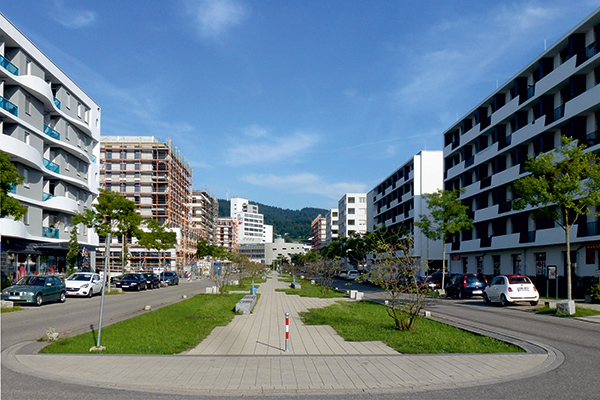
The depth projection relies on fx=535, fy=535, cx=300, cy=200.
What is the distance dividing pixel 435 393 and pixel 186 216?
376 feet

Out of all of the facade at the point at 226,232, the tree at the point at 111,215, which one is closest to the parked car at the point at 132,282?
the tree at the point at 111,215

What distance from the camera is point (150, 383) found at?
8430 millimetres

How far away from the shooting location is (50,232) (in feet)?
144

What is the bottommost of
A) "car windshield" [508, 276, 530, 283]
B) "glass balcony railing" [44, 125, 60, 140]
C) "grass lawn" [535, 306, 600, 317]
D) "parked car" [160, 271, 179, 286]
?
"parked car" [160, 271, 179, 286]

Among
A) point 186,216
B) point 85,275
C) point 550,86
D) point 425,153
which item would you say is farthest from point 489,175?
point 186,216

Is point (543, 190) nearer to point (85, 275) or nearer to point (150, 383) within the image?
point (150, 383)

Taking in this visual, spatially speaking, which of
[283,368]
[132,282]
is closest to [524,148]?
[132,282]

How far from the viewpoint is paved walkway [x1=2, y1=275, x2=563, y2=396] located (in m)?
8.38

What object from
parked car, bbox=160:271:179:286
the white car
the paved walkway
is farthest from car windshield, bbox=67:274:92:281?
the paved walkway

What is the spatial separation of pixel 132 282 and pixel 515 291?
3032cm

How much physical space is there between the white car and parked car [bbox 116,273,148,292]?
7.83 m

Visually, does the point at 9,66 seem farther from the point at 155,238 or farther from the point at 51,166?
the point at 155,238

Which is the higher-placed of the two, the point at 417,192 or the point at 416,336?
the point at 417,192

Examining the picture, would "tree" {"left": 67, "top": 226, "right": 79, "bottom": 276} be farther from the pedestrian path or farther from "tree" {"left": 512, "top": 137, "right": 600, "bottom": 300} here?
"tree" {"left": 512, "top": 137, "right": 600, "bottom": 300}
